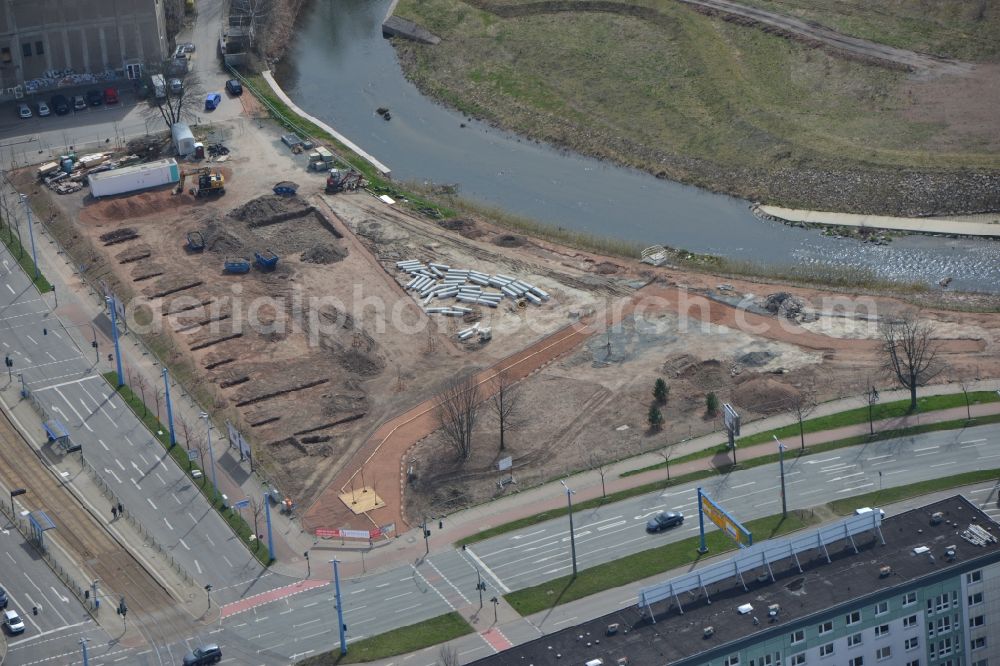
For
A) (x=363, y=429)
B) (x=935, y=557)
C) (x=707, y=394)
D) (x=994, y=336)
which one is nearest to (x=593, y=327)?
(x=707, y=394)

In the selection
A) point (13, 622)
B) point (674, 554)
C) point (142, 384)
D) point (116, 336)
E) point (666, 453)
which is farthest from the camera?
point (116, 336)

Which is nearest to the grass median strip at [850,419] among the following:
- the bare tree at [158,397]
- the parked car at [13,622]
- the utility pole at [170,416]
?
the utility pole at [170,416]

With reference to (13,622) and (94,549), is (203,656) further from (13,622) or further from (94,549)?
(94,549)

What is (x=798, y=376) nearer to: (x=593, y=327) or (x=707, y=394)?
(x=707, y=394)

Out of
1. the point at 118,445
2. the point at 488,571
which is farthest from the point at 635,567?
the point at 118,445

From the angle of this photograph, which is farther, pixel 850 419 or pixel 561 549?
pixel 850 419

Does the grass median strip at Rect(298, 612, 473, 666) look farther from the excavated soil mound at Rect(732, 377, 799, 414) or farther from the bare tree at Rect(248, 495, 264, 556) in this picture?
the excavated soil mound at Rect(732, 377, 799, 414)
